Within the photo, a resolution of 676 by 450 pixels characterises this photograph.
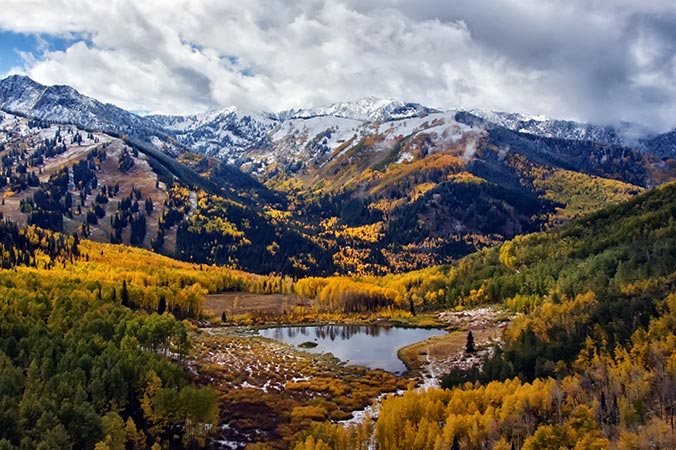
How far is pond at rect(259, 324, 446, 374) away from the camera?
139625 millimetres

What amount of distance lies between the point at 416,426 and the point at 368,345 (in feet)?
264

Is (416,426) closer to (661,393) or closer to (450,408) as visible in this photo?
(450,408)

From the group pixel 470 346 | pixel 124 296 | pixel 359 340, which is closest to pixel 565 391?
pixel 470 346

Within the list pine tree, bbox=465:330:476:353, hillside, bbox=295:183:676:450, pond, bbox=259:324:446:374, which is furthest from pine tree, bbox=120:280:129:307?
hillside, bbox=295:183:676:450

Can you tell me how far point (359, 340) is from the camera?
166 metres

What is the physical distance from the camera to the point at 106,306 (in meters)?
130

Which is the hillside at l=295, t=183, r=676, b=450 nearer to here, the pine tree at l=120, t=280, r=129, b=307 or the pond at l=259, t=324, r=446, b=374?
the pond at l=259, t=324, r=446, b=374

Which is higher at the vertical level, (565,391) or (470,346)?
(470,346)

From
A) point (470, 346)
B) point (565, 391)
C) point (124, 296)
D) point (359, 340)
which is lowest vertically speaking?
point (565, 391)

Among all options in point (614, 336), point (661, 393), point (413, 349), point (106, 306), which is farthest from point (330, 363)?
point (661, 393)

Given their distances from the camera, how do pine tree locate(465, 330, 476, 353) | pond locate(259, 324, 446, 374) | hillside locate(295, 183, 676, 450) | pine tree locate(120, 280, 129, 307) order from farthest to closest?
pine tree locate(120, 280, 129, 307)
pond locate(259, 324, 446, 374)
pine tree locate(465, 330, 476, 353)
hillside locate(295, 183, 676, 450)

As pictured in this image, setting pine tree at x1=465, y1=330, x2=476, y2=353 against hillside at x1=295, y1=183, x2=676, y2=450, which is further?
pine tree at x1=465, y1=330, x2=476, y2=353

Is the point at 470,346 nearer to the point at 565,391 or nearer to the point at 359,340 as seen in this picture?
the point at 359,340

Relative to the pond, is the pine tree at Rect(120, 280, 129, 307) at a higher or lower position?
higher
